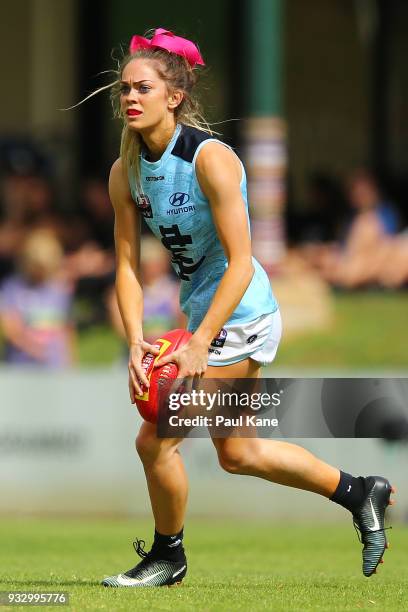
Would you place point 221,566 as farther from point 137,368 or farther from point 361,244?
point 361,244

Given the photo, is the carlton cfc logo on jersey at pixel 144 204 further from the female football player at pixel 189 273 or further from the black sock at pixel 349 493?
the black sock at pixel 349 493

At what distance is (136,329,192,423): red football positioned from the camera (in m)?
5.53

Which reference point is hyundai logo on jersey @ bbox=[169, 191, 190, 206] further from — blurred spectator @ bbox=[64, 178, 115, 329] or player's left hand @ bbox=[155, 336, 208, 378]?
blurred spectator @ bbox=[64, 178, 115, 329]

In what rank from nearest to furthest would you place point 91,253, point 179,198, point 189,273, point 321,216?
point 179,198 → point 189,273 → point 91,253 → point 321,216

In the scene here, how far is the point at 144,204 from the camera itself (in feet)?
18.9

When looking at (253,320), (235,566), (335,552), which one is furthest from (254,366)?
(335,552)

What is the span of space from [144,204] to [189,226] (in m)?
0.22

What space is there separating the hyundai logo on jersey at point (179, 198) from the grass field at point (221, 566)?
5.01 ft

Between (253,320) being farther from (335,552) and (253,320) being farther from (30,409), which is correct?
(30,409)

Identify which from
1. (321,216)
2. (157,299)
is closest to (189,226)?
(157,299)

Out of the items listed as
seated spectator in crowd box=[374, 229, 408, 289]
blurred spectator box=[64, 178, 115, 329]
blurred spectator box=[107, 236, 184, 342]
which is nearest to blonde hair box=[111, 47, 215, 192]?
blurred spectator box=[107, 236, 184, 342]

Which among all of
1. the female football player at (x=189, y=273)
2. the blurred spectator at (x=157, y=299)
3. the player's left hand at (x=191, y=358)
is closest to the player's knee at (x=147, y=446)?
the female football player at (x=189, y=273)

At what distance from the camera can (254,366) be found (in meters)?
5.84

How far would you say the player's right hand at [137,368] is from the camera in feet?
18.2
